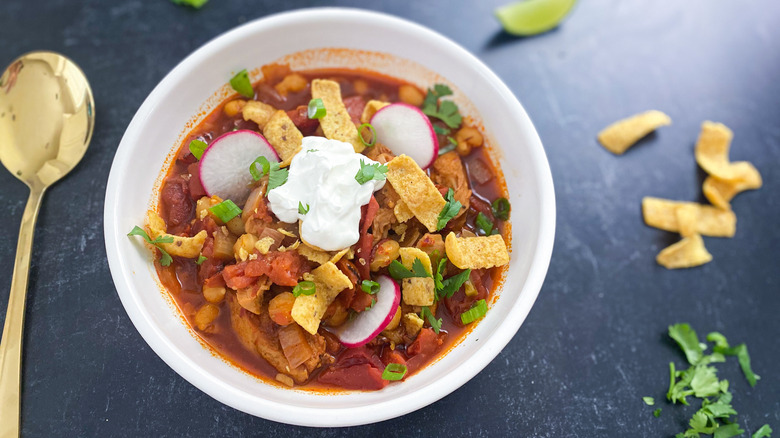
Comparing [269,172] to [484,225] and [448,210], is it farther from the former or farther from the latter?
[484,225]

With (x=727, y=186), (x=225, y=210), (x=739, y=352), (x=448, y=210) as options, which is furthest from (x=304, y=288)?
(x=727, y=186)

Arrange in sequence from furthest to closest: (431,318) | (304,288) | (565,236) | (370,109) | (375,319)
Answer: (565,236) < (370,109) < (431,318) < (375,319) < (304,288)

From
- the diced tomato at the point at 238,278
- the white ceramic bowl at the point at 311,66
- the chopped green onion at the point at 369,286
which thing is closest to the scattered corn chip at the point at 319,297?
the chopped green onion at the point at 369,286

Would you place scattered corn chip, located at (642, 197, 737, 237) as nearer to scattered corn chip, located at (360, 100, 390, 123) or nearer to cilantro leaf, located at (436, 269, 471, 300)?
cilantro leaf, located at (436, 269, 471, 300)

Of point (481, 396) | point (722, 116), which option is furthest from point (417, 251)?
point (722, 116)

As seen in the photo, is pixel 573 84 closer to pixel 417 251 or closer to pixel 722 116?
pixel 722 116

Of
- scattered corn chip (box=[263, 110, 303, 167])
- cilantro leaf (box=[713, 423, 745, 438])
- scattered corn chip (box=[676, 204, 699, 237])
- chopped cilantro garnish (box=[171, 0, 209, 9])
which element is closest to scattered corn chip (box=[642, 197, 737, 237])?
scattered corn chip (box=[676, 204, 699, 237])

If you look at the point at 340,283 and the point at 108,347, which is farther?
the point at 108,347
